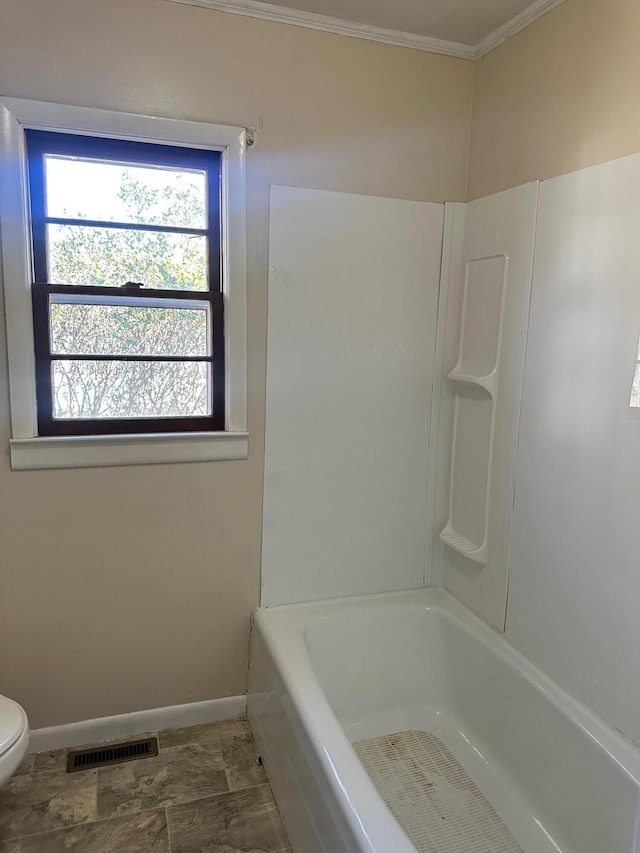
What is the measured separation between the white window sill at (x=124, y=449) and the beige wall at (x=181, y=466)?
4cm

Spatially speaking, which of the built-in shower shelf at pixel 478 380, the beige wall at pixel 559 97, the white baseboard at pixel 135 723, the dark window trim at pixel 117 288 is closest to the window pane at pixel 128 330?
the dark window trim at pixel 117 288

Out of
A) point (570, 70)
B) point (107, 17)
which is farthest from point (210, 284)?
point (570, 70)

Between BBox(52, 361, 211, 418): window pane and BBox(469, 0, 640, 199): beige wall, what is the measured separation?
121 centimetres

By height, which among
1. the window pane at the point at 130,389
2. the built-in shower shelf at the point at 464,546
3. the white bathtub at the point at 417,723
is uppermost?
the window pane at the point at 130,389

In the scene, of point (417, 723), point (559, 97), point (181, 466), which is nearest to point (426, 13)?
point (559, 97)

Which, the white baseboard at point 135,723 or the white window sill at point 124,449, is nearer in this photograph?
the white window sill at point 124,449

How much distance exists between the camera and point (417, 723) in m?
2.06

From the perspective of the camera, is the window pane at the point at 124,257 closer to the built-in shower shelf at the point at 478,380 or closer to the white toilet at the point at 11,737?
the built-in shower shelf at the point at 478,380

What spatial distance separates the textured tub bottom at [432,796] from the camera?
1.60 m

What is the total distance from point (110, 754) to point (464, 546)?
1.41 metres

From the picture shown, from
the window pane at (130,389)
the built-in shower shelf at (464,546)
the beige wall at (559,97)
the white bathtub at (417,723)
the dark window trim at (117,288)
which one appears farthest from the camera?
the built-in shower shelf at (464,546)

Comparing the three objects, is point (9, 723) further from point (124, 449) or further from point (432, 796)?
point (432, 796)

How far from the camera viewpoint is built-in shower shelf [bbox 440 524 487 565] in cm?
204

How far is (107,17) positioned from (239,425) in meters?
1.26
